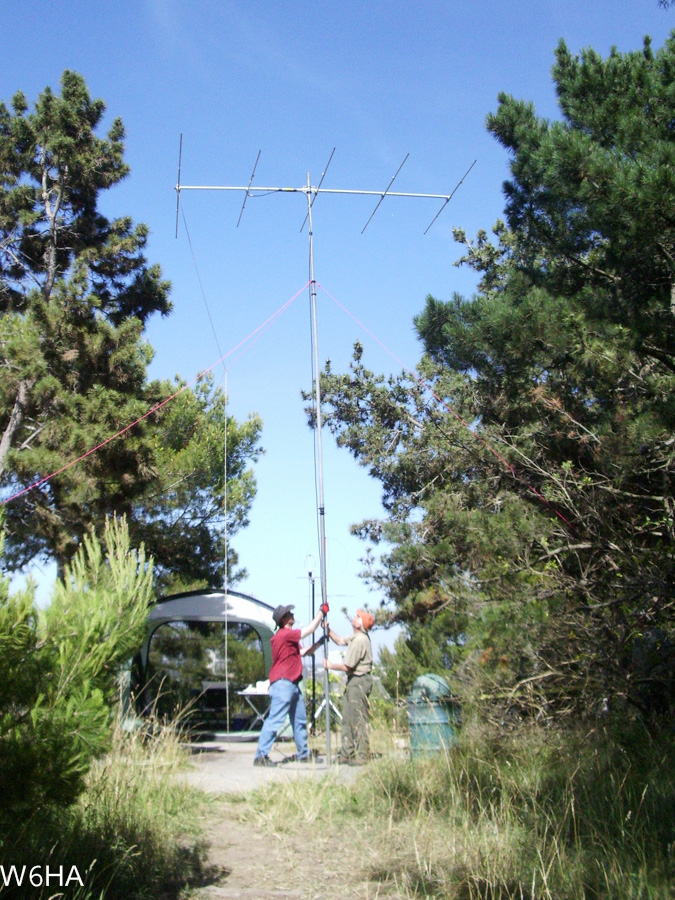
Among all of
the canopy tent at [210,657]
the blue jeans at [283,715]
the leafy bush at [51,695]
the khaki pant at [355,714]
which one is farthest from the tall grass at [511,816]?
the canopy tent at [210,657]

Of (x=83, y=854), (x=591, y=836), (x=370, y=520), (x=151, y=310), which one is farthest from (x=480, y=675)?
(x=370, y=520)

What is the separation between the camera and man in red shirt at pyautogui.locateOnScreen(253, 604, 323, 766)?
7.41 metres

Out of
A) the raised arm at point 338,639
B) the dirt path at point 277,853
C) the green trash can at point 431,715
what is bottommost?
the dirt path at point 277,853

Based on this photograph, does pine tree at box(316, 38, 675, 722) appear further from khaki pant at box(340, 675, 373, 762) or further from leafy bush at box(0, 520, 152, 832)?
leafy bush at box(0, 520, 152, 832)

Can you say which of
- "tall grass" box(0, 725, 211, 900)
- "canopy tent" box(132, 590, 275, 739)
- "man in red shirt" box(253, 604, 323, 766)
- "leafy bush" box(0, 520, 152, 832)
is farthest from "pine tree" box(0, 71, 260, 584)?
"leafy bush" box(0, 520, 152, 832)

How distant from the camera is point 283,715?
7438 millimetres

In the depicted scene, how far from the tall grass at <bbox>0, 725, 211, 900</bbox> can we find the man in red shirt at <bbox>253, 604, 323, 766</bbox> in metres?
1.59

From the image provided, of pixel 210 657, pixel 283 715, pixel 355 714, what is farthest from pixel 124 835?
pixel 210 657

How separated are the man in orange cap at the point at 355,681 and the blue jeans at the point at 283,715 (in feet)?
1.30

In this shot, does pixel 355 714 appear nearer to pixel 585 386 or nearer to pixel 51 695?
pixel 585 386

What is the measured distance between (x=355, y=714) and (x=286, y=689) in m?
0.69

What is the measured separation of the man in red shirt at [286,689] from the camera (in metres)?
7.41

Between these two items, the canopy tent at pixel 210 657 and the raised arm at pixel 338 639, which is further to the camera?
the canopy tent at pixel 210 657

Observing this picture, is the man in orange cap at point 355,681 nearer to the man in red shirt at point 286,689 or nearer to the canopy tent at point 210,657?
the man in red shirt at point 286,689
